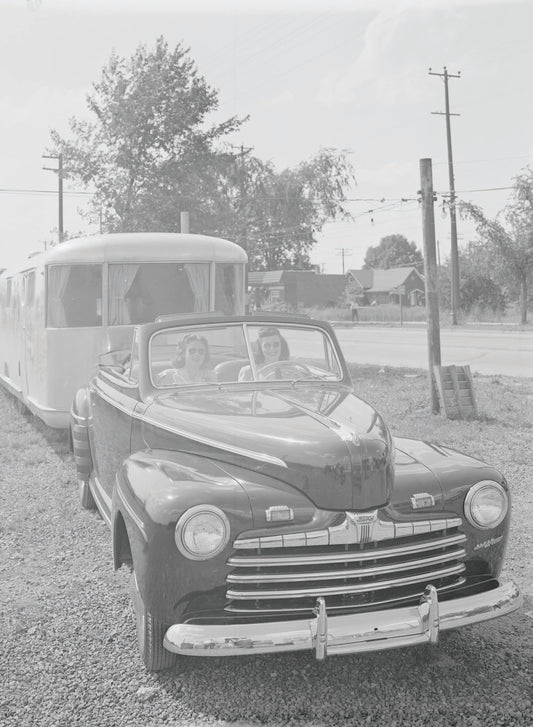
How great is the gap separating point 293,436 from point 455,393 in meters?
6.67

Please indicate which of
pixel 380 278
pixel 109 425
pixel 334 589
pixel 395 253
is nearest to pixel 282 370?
pixel 109 425

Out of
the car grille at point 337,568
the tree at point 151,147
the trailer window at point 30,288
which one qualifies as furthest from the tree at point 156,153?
the car grille at point 337,568

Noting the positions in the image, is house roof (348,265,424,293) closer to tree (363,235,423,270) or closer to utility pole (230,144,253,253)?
tree (363,235,423,270)

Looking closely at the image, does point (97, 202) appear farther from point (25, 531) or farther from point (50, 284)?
point (25, 531)

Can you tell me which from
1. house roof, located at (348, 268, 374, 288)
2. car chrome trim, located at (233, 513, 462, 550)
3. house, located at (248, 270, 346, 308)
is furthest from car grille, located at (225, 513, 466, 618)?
house roof, located at (348, 268, 374, 288)

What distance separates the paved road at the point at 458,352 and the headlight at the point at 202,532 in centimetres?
1106

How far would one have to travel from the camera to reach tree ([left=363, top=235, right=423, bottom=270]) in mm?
94162

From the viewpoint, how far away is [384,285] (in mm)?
74625

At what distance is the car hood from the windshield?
16 cm

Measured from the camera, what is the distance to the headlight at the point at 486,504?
10.8ft

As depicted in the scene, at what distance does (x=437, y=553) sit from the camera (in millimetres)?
3197

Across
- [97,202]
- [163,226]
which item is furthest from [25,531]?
[97,202]

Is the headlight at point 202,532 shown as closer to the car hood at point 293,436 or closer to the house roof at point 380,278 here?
the car hood at point 293,436

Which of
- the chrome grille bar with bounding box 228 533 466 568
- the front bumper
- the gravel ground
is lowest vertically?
the gravel ground
